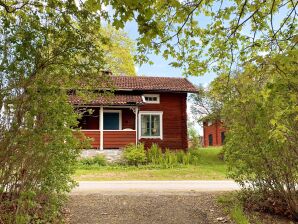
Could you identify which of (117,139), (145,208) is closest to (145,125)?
(117,139)

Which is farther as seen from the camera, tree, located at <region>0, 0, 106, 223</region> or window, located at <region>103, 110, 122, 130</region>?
window, located at <region>103, 110, 122, 130</region>

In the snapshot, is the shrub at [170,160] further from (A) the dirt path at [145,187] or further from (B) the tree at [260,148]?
(B) the tree at [260,148]

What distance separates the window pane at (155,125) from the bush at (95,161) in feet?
16.4

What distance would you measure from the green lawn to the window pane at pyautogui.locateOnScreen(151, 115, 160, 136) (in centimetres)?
351

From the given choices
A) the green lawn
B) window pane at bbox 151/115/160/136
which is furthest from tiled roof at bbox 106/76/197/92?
the green lawn

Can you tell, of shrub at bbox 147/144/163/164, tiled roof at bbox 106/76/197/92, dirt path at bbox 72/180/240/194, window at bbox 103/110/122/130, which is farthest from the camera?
tiled roof at bbox 106/76/197/92

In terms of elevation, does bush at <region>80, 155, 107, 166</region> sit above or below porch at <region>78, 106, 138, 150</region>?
below

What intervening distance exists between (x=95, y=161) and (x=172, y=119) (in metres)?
6.95

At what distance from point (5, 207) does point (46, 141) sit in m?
1.17

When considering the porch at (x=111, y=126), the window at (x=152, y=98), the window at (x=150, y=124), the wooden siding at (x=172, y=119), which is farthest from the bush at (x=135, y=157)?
the window at (x=152, y=98)

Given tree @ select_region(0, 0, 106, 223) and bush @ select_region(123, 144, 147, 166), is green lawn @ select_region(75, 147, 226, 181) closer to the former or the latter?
bush @ select_region(123, 144, 147, 166)

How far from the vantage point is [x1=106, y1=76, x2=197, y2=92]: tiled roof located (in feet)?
79.8

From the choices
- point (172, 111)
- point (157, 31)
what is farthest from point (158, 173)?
point (157, 31)

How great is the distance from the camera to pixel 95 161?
20.4 metres
